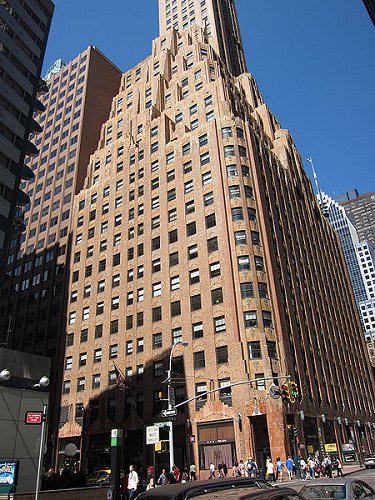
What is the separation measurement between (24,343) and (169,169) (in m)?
35.9

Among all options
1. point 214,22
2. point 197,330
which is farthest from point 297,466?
point 214,22

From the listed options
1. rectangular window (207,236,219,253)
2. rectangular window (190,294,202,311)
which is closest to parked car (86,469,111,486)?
rectangular window (190,294,202,311)

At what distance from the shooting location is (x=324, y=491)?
11547 mm

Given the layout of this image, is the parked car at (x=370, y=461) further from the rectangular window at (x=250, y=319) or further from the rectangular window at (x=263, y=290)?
the rectangular window at (x=263, y=290)

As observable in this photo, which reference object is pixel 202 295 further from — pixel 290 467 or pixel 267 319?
pixel 290 467

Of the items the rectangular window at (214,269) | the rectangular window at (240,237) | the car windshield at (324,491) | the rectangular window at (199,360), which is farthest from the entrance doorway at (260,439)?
the car windshield at (324,491)

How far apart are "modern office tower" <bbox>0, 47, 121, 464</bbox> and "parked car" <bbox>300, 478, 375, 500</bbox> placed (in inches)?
2015

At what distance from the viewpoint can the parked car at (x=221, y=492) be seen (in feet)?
24.6

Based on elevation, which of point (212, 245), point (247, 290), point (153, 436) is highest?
point (212, 245)

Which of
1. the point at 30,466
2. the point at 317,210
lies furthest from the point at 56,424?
the point at 317,210

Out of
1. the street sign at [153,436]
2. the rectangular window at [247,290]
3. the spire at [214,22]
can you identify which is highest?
the spire at [214,22]

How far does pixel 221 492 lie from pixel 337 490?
17.2 ft

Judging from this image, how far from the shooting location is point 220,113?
2436 inches

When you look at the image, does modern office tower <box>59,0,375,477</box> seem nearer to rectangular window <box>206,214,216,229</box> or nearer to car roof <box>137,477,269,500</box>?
rectangular window <box>206,214,216,229</box>
